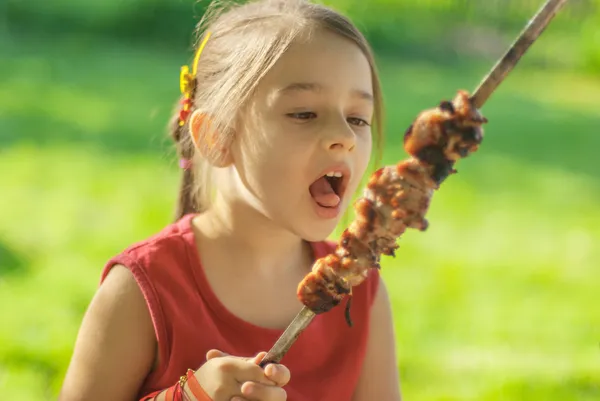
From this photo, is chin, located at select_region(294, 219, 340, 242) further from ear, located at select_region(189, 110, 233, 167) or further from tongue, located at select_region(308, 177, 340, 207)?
ear, located at select_region(189, 110, 233, 167)

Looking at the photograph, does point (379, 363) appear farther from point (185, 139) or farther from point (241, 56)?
point (241, 56)

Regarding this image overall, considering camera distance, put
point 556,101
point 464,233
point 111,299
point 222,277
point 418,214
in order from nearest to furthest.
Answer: point 418,214 → point 111,299 → point 222,277 → point 464,233 → point 556,101

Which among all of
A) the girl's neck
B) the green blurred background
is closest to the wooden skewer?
the girl's neck

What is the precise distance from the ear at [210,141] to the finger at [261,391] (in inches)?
23.0

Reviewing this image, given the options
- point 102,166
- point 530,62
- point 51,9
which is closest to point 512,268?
point 102,166

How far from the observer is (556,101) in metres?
8.27

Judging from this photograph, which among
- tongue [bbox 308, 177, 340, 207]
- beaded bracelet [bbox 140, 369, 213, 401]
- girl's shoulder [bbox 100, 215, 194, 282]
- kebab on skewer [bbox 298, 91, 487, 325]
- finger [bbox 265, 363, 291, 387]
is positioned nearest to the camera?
kebab on skewer [bbox 298, 91, 487, 325]

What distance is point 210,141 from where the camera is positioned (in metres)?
2.22

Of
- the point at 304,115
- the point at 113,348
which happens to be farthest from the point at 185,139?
the point at 113,348

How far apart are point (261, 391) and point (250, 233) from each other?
0.52 m

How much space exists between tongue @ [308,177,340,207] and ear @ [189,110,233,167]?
0.79 feet

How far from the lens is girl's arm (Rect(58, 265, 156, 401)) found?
2082 millimetres

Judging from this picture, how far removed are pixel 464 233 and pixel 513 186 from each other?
99 cm

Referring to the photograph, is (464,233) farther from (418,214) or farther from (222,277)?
(418,214)
